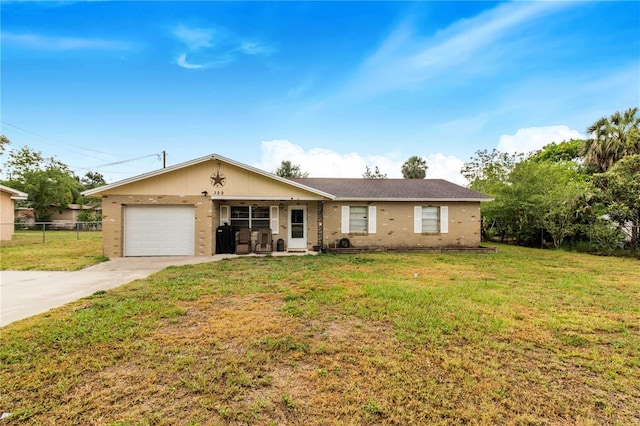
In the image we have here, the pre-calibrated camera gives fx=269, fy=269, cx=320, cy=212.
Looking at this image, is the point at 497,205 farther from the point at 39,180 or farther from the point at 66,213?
the point at 66,213

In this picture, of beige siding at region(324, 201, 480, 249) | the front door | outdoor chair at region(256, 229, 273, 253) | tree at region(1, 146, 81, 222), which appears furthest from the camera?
tree at region(1, 146, 81, 222)

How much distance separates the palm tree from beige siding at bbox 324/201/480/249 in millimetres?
11815

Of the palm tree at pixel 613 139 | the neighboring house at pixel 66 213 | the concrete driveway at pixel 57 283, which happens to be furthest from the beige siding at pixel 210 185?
the neighboring house at pixel 66 213

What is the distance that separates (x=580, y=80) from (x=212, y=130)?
21707 millimetres

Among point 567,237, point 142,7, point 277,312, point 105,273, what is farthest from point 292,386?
point 567,237

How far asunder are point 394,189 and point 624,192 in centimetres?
937

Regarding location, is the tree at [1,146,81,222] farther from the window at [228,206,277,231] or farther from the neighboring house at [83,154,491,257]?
the window at [228,206,277,231]

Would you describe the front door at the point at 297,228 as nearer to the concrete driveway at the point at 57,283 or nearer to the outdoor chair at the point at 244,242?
the outdoor chair at the point at 244,242

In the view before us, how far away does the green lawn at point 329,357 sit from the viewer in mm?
2316

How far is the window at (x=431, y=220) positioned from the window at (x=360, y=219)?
7.12ft

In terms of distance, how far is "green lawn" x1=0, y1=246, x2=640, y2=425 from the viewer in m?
2.32

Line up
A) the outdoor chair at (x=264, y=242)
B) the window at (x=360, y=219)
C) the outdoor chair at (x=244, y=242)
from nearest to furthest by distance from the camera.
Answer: the outdoor chair at (x=244, y=242)
the outdoor chair at (x=264, y=242)
the window at (x=360, y=219)

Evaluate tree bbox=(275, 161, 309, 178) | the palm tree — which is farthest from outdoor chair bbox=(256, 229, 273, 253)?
tree bbox=(275, 161, 309, 178)

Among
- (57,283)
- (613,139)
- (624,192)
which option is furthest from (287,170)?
(624,192)
